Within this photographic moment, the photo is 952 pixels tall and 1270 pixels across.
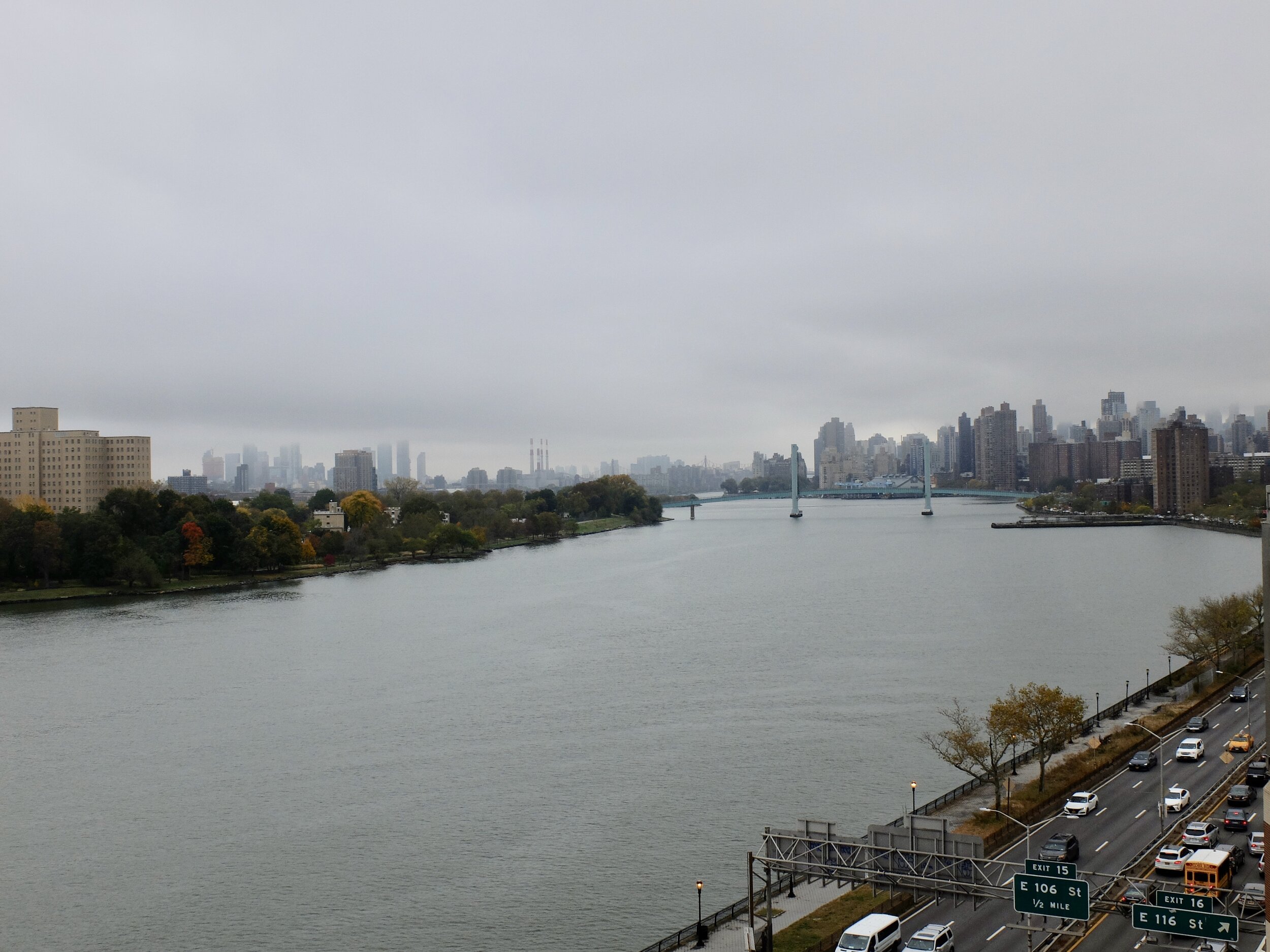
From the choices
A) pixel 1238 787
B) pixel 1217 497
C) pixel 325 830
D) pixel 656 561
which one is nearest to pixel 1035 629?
pixel 1238 787

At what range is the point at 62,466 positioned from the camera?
44.9m

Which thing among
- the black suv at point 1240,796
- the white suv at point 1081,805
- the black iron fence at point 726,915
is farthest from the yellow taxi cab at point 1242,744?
the black iron fence at point 726,915

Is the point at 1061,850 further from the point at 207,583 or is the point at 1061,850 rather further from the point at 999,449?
the point at 999,449

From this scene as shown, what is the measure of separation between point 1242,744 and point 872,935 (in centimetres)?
640

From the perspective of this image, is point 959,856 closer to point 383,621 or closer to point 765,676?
point 765,676

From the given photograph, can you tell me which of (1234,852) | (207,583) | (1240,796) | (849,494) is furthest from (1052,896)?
(849,494)

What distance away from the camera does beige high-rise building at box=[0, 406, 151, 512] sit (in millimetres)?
44469

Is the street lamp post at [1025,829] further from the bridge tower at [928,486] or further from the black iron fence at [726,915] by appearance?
the bridge tower at [928,486]

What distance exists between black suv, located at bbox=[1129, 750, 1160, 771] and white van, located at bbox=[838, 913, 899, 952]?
190 inches

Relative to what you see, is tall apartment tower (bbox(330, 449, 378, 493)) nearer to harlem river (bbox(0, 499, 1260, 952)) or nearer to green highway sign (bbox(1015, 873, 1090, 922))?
harlem river (bbox(0, 499, 1260, 952))

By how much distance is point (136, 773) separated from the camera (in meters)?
11.6

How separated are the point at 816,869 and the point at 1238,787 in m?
4.64

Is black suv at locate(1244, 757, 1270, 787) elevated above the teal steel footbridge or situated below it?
below

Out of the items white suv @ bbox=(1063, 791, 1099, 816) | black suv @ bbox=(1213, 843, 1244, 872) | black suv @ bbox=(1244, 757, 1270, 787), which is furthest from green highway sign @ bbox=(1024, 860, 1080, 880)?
black suv @ bbox=(1244, 757, 1270, 787)
